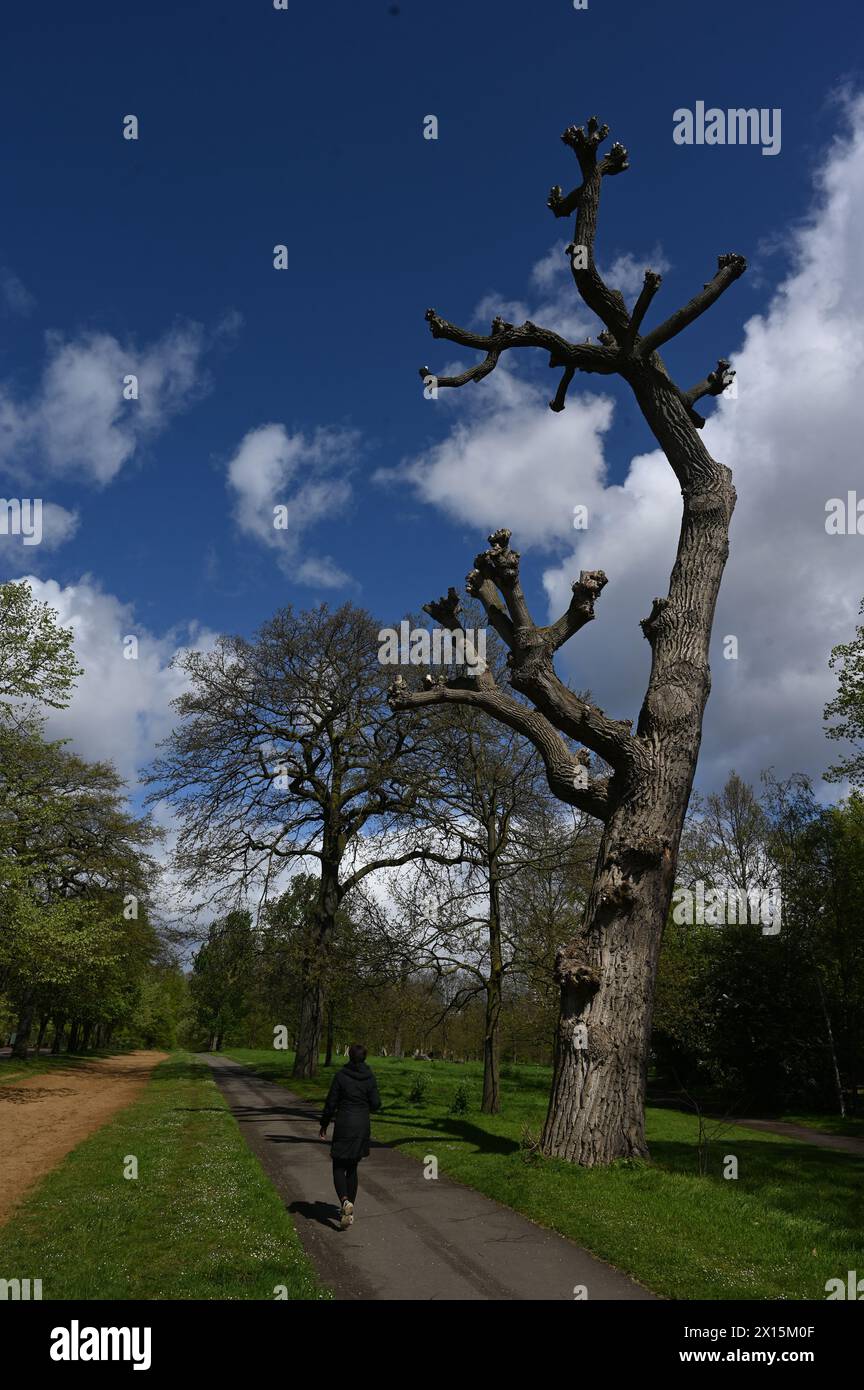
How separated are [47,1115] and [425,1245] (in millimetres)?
14820

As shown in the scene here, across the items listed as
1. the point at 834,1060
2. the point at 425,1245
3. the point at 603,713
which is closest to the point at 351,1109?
the point at 425,1245

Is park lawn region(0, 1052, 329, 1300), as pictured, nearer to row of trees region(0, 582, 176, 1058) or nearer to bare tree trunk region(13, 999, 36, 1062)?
row of trees region(0, 582, 176, 1058)

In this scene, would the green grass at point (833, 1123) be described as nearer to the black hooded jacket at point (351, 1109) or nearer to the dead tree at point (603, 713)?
the dead tree at point (603, 713)

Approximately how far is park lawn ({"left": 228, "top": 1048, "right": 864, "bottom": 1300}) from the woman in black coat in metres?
1.83

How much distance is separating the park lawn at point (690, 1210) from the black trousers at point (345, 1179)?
1.81 metres

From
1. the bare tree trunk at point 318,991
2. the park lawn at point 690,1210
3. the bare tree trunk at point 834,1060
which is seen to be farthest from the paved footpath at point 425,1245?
the bare tree trunk at point 834,1060

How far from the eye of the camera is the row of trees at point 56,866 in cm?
2072

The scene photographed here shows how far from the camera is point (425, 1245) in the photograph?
692 cm

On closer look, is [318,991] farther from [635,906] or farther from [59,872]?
[635,906]

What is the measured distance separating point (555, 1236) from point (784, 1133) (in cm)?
1726

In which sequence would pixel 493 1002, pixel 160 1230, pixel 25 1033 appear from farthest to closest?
pixel 25 1033, pixel 493 1002, pixel 160 1230

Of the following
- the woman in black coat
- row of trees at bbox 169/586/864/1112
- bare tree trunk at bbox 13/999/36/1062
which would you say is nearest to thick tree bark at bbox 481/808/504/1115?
row of trees at bbox 169/586/864/1112

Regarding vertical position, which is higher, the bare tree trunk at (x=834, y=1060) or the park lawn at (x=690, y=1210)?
the park lawn at (x=690, y=1210)

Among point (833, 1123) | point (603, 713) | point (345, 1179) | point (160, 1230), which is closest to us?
point (160, 1230)
